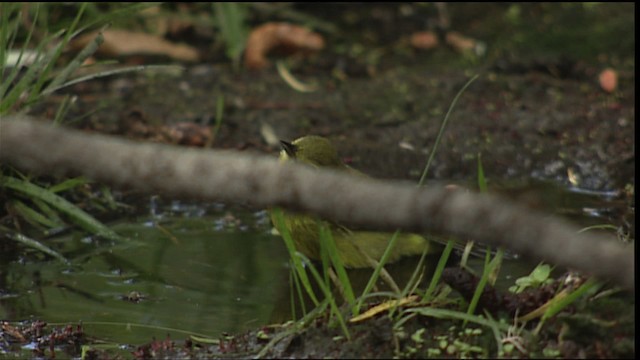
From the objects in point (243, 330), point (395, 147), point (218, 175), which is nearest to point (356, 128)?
point (395, 147)

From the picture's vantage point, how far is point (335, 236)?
15.8ft

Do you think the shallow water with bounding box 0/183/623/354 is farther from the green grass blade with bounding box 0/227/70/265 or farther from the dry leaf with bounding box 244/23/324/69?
the dry leaf with bounding box 244/23/324/69

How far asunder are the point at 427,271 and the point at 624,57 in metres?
4.07

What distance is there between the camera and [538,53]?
332 inches

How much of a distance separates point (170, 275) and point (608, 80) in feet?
13.5

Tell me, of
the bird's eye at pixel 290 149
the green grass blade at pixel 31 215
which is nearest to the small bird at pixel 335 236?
the bird's eye at pixel 290 149

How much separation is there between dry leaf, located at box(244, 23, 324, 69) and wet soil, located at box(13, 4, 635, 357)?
114 mm

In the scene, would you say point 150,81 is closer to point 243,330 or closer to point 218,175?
point 243,330

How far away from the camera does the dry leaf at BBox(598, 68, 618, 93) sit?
7703 millimetres

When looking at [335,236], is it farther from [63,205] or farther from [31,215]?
[31,215]

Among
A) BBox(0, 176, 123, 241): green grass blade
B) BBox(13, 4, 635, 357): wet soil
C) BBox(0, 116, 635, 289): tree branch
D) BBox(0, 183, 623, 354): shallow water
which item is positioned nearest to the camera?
BBox(0, 116, 635, 289): tree branch

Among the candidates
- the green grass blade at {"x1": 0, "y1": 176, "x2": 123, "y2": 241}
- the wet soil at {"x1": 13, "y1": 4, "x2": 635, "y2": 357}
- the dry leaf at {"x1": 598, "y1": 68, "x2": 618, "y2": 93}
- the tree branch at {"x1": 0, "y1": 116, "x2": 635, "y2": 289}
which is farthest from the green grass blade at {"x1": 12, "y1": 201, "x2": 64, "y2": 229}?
the dry leaf at {"x1": 598, "y1": 68, "x2": 618, "y2": 93}

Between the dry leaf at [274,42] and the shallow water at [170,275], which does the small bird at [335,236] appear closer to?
the shallow water at [170,275]

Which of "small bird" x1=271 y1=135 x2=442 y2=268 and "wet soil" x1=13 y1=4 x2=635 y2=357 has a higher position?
"small bird" x1=271 y1=135 x2=442 y2=268
